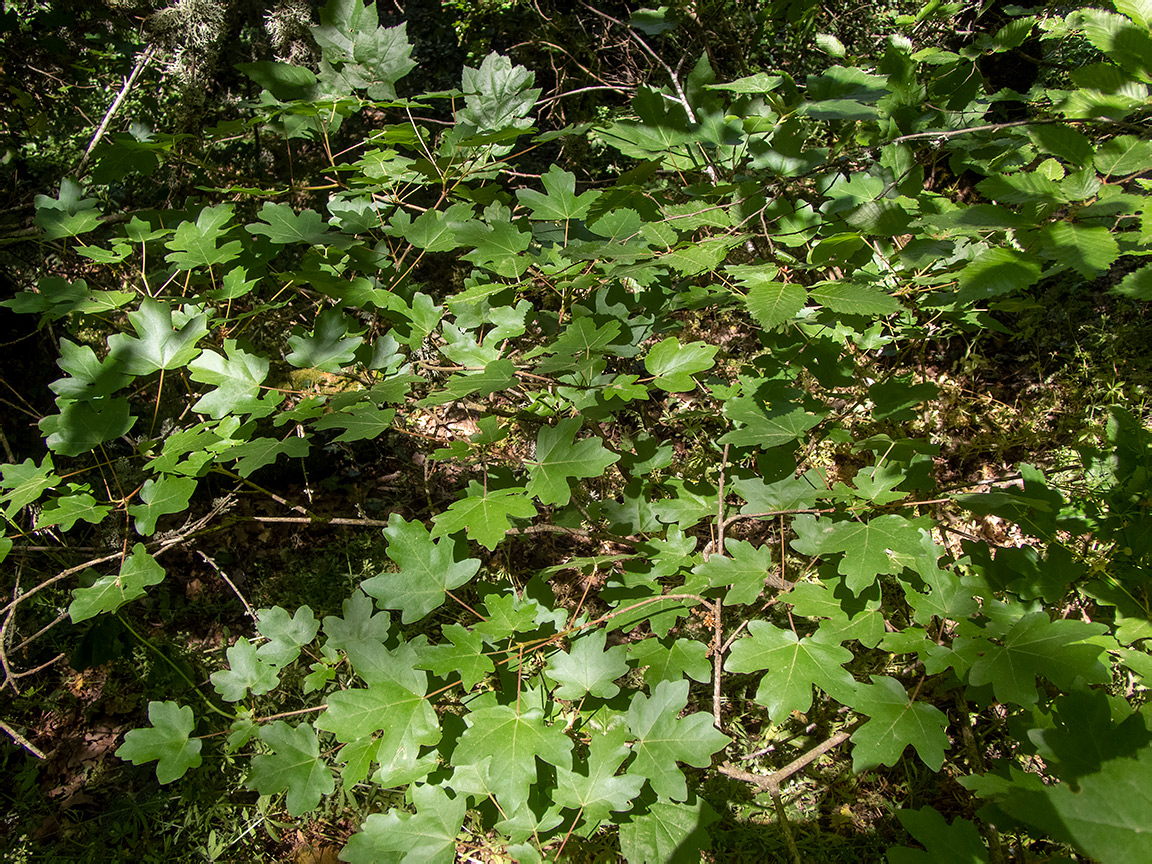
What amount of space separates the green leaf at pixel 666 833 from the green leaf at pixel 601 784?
0.08m

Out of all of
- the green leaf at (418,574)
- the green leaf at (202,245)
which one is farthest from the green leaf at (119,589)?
the green leaf at (202,245)

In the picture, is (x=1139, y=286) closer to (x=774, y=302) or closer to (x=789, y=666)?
(x=774, y=302)

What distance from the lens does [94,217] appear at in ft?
5.74

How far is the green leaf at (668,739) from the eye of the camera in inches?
47.9

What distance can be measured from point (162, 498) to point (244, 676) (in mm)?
464

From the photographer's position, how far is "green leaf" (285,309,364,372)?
1553mm

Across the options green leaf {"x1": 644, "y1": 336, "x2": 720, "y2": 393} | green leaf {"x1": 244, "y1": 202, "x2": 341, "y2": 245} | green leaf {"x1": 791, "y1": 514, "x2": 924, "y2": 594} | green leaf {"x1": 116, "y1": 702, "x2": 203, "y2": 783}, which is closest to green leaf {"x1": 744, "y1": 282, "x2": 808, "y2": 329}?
green leaf {"x1": 644, "y1": 336, "x2": 720, "y2": 393}

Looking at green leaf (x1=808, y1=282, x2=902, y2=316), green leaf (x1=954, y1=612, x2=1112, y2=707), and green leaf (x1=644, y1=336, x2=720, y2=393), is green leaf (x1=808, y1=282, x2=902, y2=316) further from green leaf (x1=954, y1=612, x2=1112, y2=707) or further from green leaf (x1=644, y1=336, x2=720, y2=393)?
green leaf (x1=954, y1=612, x2=1112, y2=707)

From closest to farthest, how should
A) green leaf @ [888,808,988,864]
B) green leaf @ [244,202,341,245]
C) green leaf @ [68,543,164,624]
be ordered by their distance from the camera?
green leaf @ [888,808,988,864] → green leaf @ [68,543,164,624] → green leaf @ [244,202,341,245]

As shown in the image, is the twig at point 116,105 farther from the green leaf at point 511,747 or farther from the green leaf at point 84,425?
the green leaf at point 511,747

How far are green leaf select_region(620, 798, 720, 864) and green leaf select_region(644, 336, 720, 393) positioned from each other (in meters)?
0.85

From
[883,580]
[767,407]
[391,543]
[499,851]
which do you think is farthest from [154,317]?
[883,580]

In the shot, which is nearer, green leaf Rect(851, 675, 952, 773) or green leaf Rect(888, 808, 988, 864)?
green leaf Rect(888, 808, 988, 864)

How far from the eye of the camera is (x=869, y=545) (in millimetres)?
1295
